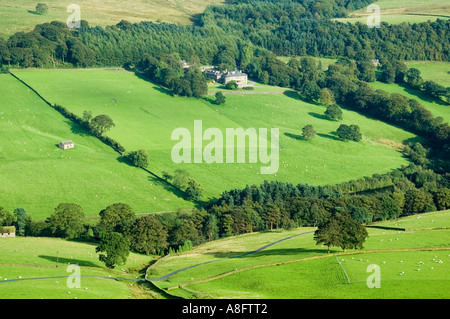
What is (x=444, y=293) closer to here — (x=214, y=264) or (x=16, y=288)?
(x=214, y=264)

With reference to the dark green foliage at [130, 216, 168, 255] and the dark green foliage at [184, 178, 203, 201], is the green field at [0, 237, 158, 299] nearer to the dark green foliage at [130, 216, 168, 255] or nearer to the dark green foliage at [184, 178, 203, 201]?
the dark green foliage at [130, 216, 168, 255]

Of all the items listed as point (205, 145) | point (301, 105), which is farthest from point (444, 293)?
point (301, 105)

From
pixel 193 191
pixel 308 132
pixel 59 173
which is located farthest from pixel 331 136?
pixel 59 173

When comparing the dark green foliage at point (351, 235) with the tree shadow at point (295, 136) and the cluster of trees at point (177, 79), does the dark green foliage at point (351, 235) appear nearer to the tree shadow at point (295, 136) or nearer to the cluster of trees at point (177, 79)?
the tree shadow at point (295, 136)

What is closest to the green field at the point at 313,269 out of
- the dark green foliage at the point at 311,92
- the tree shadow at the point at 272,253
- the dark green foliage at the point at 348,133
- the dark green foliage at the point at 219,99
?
the tree shadow at the point at 272,253

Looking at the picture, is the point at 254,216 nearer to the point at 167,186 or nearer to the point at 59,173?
the point at 167,186

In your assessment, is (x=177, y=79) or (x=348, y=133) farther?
(x=177, y=79)

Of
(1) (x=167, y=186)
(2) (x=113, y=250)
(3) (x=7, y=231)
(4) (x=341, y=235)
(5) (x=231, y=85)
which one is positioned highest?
(5) (x=231, y=85)
